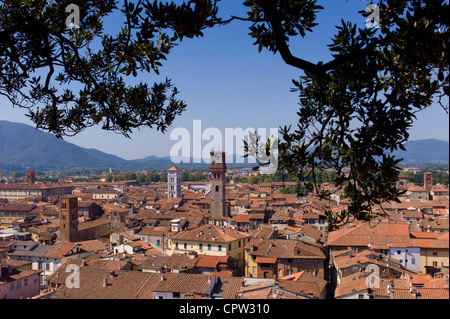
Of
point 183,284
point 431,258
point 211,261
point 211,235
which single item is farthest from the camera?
point 211,235

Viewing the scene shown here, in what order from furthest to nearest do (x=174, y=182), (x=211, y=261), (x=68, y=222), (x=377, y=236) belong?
(x=174, y=182)
(x=68, y=222)
(x=377, y=236)
(x=211, y=261)

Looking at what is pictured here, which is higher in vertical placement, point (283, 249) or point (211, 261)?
point (283, 249)

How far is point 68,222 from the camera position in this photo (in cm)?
3984

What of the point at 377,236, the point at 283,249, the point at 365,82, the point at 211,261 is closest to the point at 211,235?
the point at 211,261

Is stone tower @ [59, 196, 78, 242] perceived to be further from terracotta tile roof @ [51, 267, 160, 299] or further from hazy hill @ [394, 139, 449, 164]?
hazy hill @ [394, 139, 449, 164]

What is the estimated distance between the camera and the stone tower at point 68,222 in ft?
131

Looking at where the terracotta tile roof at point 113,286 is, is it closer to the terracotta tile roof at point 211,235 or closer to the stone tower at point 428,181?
the terracotta tile roof at point 211,235

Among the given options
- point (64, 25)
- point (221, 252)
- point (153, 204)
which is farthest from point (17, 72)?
point (153, 204)

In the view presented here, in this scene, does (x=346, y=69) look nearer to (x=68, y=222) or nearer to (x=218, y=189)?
→ (x=68, y=222)
